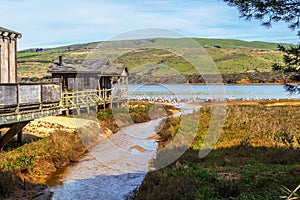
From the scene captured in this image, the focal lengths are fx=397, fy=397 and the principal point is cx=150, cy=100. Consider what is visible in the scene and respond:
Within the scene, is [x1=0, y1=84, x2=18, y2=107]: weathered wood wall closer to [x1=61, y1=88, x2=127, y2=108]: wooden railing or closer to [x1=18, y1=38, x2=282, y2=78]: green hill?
[x1=61, y1=88, x2=127, y2=108]: wooden railing

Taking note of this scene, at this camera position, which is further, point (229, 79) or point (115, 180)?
point (229, 79)

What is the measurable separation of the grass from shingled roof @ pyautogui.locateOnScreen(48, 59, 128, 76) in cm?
1485

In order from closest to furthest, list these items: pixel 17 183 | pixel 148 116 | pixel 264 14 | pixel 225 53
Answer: pixel 264 14, pixel 17 183, pixel 148 116, pixel 225 53

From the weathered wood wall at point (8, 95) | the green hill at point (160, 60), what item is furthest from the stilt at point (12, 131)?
the green hill at point (160, 60)

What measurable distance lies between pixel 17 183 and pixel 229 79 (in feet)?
366

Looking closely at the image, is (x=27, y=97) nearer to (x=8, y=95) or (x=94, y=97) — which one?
(x=8, y=95)

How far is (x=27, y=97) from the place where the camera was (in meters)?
16.3

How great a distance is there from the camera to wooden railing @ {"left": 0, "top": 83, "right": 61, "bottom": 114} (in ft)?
48.9

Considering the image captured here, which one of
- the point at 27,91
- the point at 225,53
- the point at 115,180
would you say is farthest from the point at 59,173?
the point at 225,53

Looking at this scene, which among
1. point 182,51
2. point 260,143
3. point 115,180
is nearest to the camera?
point 115,180

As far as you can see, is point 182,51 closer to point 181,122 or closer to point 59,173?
point 181,122

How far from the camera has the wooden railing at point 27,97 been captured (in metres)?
14.9

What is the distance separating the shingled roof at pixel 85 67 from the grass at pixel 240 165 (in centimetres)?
1485

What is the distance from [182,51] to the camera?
470ft
